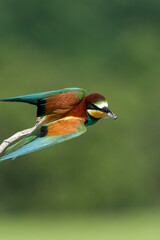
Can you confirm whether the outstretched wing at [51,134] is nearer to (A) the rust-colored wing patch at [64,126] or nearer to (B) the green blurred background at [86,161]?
(A) the rust-colored wing patch at [64,126]

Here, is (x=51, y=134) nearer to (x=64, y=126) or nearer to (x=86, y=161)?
(x=64, y=126)

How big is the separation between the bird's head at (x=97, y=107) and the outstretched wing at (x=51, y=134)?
2.1 inches

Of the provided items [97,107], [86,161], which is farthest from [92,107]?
[86,161]

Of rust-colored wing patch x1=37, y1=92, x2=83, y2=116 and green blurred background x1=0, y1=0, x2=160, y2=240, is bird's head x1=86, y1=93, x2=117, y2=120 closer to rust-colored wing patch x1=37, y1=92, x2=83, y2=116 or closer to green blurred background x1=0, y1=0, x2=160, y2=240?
rust-colored wing patch x1=37, y1=92, x2=83, y2=116

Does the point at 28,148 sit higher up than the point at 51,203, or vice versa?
the point at 28,148

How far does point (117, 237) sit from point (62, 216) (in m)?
2.95

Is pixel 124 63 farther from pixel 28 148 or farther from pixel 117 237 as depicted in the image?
pixel 28 148

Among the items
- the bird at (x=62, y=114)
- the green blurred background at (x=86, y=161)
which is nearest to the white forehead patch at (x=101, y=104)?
the bird at (x=62, y=114)

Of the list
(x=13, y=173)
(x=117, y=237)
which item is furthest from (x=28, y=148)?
(x=13, y=173)

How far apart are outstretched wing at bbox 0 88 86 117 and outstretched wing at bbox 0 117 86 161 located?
0.04 meters

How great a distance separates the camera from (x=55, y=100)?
2.24 metres

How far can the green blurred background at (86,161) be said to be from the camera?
1079 centimetres

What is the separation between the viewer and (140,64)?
18703mm

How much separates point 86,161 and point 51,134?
29.2 ft
